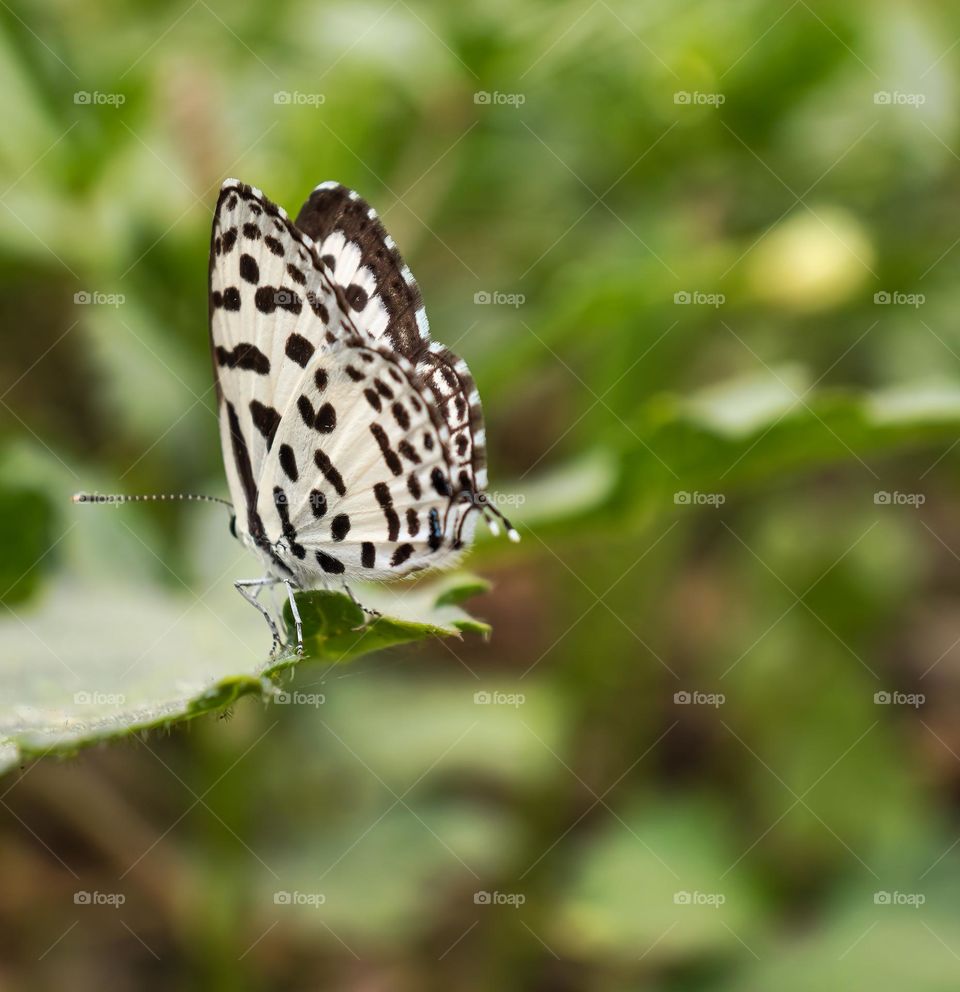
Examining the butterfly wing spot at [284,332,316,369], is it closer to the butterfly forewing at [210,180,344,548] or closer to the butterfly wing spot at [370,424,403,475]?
the butterfly forewing at [210,180,344,548]

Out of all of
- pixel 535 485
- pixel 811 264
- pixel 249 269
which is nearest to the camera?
pixel 249 269

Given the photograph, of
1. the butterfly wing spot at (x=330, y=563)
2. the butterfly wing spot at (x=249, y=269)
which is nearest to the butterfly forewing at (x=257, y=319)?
the butterfly wing spot at (x=249, y=269)

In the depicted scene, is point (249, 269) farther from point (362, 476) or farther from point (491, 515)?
point (491, 515)

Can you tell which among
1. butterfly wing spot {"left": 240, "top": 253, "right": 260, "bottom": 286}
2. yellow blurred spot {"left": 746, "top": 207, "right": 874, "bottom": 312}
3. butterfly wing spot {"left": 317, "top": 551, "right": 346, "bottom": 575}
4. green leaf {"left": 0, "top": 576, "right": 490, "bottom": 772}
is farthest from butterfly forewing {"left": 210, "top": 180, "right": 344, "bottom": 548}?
yellow blurred spot {"left": 746, "top": 207, "right": 874, "bottom": 312}

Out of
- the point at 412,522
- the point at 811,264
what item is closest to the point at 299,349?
the point at 412,522

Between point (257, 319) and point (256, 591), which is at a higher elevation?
point (257, 319)

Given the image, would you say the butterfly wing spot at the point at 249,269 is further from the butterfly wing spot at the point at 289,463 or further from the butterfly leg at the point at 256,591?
the butterfly leg at the point at 256,591

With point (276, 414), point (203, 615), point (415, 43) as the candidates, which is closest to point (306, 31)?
point (415, 43)
